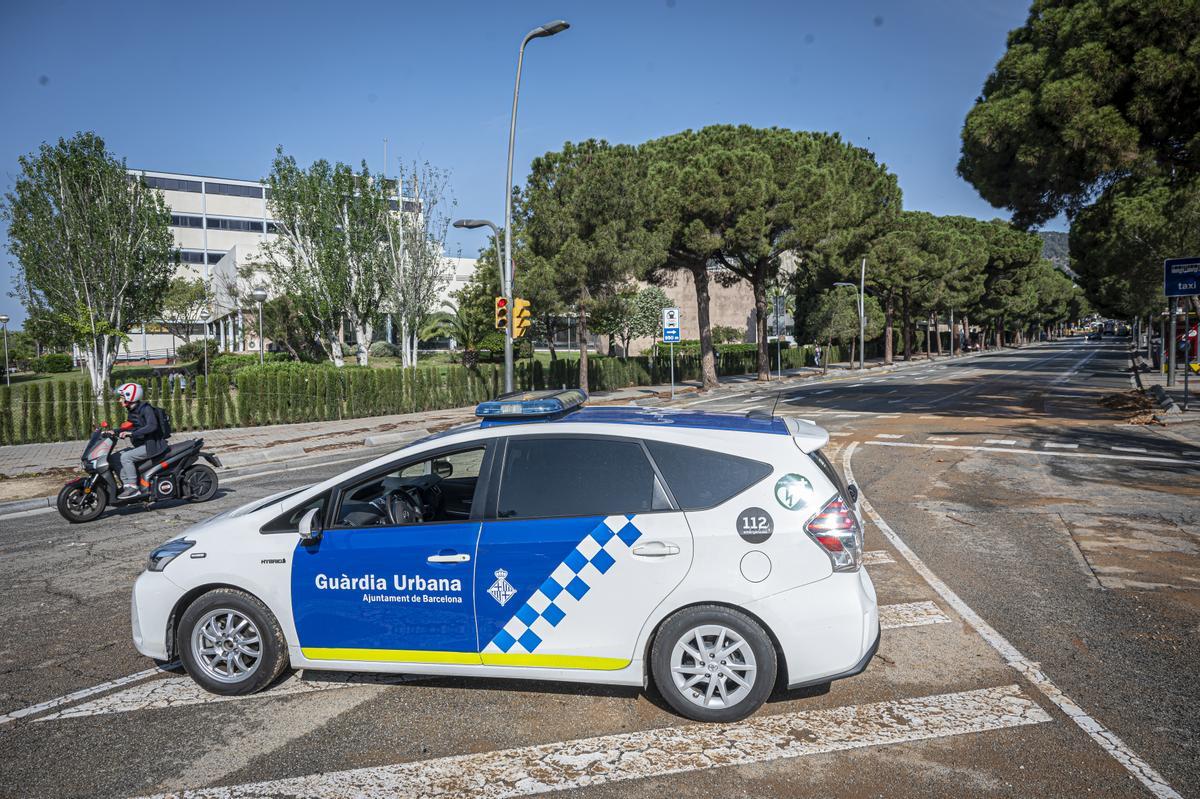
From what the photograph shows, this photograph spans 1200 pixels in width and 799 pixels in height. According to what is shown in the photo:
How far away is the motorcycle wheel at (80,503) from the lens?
9.40 metres

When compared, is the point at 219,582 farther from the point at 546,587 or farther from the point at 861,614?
the point at 861,614

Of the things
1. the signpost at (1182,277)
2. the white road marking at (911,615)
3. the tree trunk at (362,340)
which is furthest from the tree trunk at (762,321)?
the white road marking at (911,615)

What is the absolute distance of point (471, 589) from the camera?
4000 millimetres

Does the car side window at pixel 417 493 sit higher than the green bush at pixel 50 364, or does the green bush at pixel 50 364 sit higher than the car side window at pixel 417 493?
the green bush at pixel 50 364

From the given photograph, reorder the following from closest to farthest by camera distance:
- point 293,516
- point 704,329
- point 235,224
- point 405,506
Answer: point 293,516 → point 405,506 → point 704,329 → point 235,224

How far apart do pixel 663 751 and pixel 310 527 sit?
2169 mm

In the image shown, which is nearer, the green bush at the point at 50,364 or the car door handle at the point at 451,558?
the car door handle at the point at 451,558

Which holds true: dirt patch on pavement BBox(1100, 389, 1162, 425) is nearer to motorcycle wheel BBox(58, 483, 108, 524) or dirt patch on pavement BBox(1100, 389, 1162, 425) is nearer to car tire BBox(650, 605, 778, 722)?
car tire BBox(650, 605, 778, 722)

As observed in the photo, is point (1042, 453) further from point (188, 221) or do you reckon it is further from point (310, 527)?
point (188, 221)

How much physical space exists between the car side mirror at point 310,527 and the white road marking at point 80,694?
1.53m

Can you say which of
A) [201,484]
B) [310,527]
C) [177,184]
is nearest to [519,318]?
[201,484]

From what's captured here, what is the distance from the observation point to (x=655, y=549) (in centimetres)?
388

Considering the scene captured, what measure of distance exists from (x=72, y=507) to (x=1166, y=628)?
11.1 metres

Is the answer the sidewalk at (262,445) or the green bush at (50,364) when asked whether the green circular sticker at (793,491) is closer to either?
the sidewalk at (262,445)
